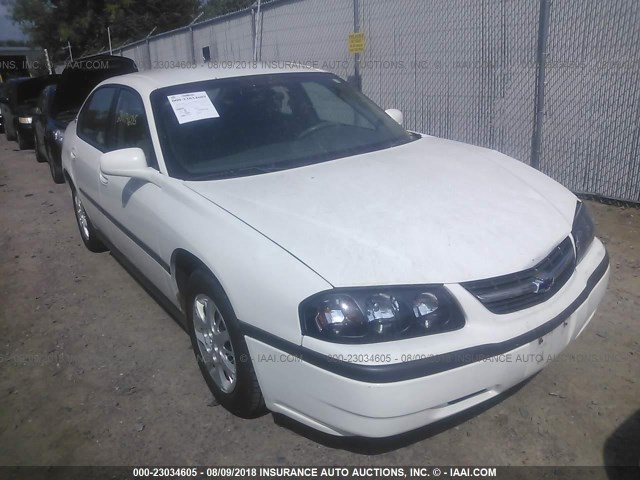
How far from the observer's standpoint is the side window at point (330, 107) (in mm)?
3695

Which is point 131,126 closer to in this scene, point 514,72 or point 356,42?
point 514,72

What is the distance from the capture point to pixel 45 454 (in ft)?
8.57

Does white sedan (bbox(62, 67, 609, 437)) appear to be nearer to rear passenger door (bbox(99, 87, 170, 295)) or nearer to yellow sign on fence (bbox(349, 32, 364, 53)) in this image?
rear passenger door (bbox(99, 87, 170, 295))

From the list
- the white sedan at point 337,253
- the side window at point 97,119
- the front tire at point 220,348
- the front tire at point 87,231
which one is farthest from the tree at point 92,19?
the front tire at point 220,348

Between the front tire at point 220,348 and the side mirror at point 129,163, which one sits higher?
the side mirror at point 129,163

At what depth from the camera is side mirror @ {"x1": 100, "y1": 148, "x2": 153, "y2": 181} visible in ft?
10.1

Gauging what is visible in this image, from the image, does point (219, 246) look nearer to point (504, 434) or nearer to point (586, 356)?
point (504, 434)

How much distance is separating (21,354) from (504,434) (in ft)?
9.48

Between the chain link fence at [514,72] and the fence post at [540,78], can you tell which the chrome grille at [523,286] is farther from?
the fence post at [540,78]

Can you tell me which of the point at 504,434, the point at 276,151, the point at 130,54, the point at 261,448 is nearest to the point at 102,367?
the point at 261,448

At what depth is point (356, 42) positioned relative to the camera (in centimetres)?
717

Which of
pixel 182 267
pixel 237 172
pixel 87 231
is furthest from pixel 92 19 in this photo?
pixel 182 267

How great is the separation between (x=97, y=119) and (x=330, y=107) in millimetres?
1895

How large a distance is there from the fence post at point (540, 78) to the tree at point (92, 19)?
116ft
